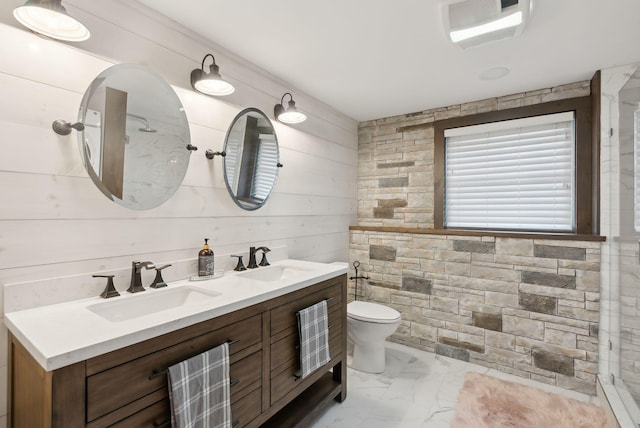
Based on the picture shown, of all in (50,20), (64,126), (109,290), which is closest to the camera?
(50,20)

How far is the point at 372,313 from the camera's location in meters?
2.58

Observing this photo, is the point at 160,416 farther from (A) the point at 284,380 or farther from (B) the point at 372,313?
(B) the point at 372,313

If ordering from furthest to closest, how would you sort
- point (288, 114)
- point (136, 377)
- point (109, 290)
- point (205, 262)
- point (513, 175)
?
point (513, 175) < point (288, 114) < point (205, 262) < point (109, 290) < point (136, 377)

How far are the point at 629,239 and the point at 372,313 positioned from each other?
1.76 m

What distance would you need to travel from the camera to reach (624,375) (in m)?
2.00

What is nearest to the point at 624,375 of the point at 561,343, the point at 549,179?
the point at 561,343

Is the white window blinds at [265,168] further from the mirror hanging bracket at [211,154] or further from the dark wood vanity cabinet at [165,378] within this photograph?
the dark wood vanity cabinet at [165,378]

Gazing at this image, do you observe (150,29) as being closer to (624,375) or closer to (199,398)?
(199,398)

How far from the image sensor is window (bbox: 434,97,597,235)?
2.44 metres

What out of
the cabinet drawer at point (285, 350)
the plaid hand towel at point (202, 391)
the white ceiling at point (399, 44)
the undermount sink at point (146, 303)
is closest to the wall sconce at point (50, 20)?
the white ceiling at point (399, 44)

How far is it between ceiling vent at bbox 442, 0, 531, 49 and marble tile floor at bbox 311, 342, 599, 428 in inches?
92.2

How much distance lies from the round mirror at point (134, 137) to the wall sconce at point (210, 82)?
163mm

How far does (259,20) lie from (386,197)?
2147mm

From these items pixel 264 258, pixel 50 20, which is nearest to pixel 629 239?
pixel 264 258
